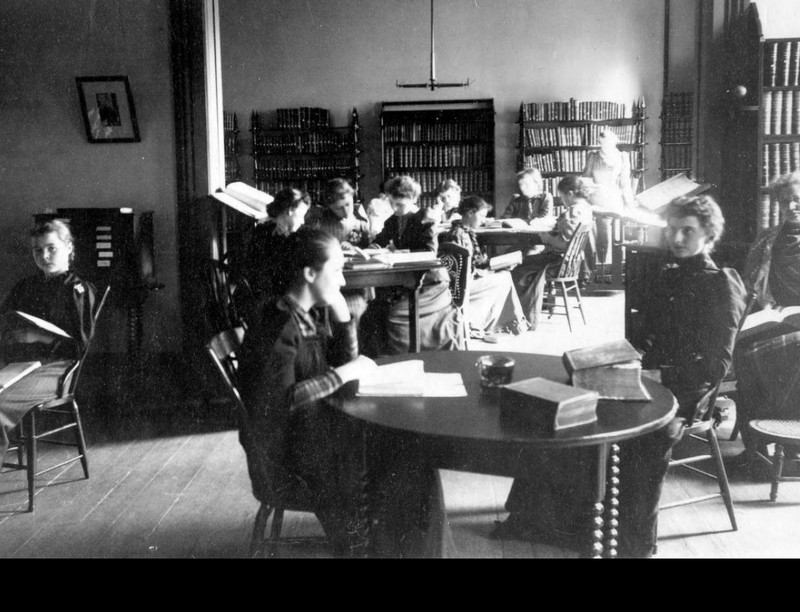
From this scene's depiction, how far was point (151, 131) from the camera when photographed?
4645mm

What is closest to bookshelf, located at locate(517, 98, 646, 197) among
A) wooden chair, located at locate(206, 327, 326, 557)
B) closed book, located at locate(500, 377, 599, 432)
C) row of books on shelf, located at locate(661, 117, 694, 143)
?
row of books on shelf, located at locate(661, 117, 694, 143)

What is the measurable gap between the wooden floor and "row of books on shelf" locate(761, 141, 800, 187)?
7.64 ft

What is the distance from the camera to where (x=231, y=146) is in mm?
9078

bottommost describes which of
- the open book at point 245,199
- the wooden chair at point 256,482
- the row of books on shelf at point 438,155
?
the wooden chair at point 256,482

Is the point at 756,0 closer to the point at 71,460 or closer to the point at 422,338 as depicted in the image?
the point at 422,338

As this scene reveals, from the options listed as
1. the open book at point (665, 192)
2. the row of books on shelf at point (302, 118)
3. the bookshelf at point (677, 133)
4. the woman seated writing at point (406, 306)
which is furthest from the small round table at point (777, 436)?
the row of books on shelf at point (302, 118)

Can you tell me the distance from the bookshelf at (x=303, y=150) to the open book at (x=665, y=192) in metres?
4.37

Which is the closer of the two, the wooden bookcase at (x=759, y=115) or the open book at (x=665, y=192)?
the wooden bookcase at (x=759, y=115)

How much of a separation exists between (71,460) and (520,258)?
12.8ft

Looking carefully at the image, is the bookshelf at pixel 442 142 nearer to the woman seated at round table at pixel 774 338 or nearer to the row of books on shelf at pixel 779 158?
the row of books on shelf at pixel 779 158

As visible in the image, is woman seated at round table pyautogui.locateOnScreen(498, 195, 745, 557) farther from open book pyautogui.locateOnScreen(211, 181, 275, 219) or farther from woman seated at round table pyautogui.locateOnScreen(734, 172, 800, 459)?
open book pyautogui.locateOnScreen(211, 181, 275, 219)

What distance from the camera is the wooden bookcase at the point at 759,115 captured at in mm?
5000

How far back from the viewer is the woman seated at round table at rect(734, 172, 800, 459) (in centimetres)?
307

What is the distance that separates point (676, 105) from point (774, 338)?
20.6 feet
